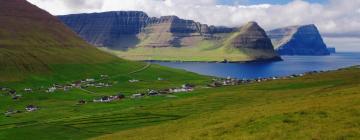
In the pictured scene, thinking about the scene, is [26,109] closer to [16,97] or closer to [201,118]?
[16,97]

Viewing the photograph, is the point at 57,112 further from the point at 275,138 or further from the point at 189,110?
the point at 275,138

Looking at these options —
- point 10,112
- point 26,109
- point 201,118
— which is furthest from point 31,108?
point 201,118

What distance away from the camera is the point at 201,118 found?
7125 cm

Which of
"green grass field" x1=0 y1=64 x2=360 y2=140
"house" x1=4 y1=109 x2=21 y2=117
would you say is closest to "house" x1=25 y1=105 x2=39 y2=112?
"green grass field" x1=0 y1=64 x2=360 y2=140

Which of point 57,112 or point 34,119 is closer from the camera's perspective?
point 34,119

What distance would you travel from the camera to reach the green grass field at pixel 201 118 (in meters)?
45.6

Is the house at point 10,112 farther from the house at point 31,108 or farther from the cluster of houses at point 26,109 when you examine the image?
the house at point 31,108

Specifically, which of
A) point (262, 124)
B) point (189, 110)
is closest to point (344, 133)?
point (262, 124)

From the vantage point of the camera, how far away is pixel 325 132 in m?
41.2

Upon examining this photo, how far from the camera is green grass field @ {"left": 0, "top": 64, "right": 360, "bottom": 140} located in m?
45.6

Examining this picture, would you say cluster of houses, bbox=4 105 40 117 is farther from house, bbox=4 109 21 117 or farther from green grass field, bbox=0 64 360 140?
green grass field, bbox=0 64 360 140

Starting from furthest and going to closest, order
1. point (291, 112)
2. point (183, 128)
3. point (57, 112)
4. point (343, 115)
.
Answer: point (57, 112) < point (183, 128) < point (291, 112) < point (343, 115)

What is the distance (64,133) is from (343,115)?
6512cm

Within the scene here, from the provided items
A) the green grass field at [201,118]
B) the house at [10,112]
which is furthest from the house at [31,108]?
the house at [10,112]
